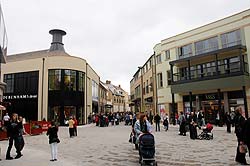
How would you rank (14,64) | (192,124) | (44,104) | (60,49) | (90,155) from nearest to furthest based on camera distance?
1. (90,155)
2. (192,124)
3. (44,104)
4. (14,64)
5. (60,49)

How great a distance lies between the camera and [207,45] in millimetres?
28234

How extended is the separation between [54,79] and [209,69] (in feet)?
61.9

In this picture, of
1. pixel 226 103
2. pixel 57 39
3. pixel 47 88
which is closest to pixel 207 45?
pixel 226 103

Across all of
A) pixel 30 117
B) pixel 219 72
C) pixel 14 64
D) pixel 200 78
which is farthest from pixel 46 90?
pixel 219 72

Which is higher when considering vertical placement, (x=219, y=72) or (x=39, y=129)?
(x=219, y=72)

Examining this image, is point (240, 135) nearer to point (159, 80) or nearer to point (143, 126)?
point (143, 126)

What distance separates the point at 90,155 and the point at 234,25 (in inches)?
851

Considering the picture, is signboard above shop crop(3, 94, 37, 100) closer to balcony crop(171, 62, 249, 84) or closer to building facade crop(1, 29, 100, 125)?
building facade crop(1, 29, 100, 125)

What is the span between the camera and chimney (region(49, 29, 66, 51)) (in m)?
39.5

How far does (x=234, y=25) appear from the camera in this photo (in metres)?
25.5

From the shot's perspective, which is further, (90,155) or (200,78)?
(200,78)

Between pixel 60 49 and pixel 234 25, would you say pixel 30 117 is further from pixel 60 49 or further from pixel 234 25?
pixel 234 25

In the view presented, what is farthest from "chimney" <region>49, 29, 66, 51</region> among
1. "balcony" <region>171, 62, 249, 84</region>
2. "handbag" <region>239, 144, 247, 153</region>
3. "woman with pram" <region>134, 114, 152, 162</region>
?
"handbag" <region>239, 144, 247, 153</region>

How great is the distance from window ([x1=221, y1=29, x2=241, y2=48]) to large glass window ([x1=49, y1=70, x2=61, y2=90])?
19.9 meters
